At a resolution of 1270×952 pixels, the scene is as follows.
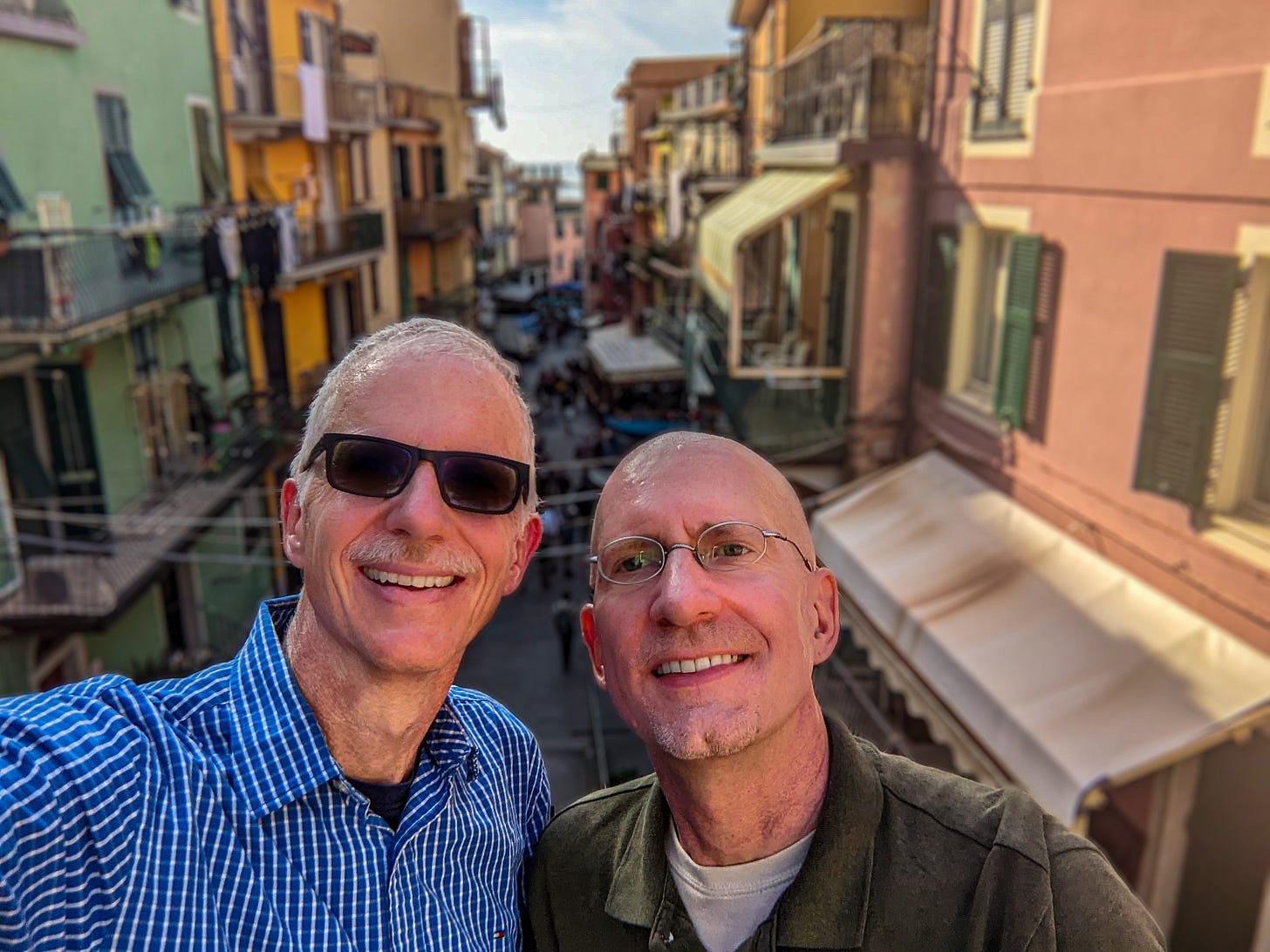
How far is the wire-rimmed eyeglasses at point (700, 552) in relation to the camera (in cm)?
220

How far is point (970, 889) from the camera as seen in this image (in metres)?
2.02

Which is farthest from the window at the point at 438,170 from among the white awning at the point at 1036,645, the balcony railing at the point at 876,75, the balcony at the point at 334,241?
the white awning at the point at 1036,645

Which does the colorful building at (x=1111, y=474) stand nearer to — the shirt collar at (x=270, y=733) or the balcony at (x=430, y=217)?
the shirt collar at (x=270, y=733)

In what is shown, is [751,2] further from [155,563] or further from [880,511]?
[155,563]

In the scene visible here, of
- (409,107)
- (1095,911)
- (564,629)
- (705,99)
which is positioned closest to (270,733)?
(1095,911)

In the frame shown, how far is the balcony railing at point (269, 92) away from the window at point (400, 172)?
7.99 meters

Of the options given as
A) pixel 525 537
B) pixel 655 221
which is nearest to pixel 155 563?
pixel 525 537

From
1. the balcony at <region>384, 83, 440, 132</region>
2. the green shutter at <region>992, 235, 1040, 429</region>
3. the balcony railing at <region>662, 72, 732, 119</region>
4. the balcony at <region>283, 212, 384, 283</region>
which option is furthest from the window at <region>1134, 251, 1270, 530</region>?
the balcony at <region>384, 83, 440, 132</region>

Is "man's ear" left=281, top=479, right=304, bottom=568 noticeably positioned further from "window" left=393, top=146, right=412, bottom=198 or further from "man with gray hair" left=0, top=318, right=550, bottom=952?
"window" left=393, top=146, right=412, bottom=198

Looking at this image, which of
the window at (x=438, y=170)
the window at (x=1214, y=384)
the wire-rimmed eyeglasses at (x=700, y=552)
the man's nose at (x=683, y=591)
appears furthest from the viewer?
the window at (x=438, y=170)

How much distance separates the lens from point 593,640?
2.39m

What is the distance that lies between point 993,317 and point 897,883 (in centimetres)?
896

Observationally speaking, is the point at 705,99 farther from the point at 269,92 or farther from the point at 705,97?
the point at 269,92

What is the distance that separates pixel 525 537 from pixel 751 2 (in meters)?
19.3
